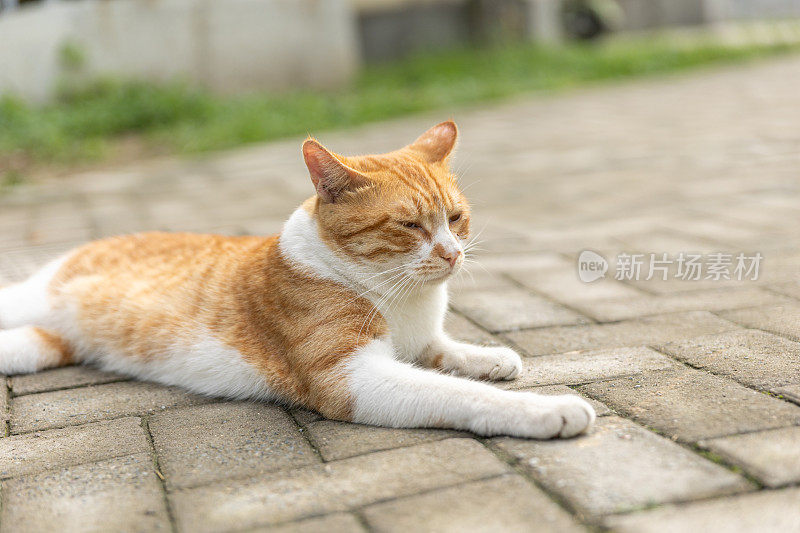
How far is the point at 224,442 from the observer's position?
2.18 meters

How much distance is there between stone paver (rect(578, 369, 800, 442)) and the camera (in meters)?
2.02

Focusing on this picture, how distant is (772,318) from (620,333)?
54 centimetres

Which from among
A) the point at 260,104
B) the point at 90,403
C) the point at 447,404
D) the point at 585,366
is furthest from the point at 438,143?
the point at 260,104

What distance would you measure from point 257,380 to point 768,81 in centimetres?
879

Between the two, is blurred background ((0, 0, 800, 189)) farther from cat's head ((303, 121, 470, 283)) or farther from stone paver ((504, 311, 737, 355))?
stone paver ((504, 311, 737, 355))

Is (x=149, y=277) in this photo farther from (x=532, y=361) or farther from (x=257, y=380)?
(x=532, y=361)

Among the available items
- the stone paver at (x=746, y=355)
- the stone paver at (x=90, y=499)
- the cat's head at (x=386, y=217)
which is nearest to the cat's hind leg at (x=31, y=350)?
the stone paver at (x=90, y=499)

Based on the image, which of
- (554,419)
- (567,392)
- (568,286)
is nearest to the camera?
(554,419)

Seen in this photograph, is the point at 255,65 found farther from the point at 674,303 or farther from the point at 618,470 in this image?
the point at 618,470

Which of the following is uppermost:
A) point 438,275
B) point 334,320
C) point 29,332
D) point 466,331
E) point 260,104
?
point 260,104

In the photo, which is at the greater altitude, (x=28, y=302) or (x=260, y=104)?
(x=260, y=104)

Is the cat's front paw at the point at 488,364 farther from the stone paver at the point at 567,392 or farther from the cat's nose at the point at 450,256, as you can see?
the cat's nose at the point at 450,256

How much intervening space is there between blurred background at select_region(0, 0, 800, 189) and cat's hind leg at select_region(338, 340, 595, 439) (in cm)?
504

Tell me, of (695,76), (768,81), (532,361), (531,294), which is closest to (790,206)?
(531,294)
